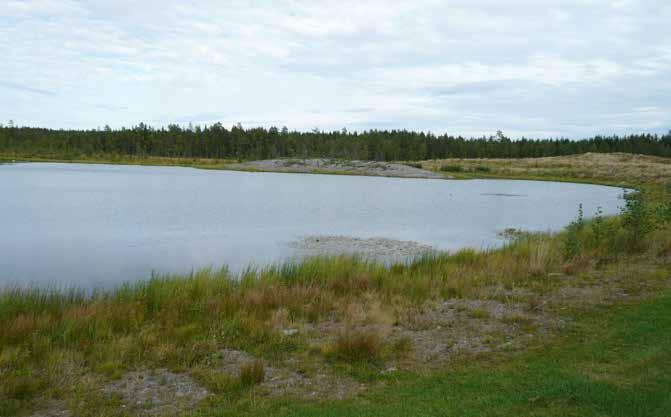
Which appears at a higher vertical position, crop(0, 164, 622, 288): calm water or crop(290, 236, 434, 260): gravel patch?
crop(0, 164, 622, 288): calm water

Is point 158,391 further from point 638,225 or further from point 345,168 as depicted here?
point 345,168

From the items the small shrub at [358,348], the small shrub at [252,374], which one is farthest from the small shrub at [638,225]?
the small shrub at [252,374]

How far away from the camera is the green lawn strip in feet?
18.4

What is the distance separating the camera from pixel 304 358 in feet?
25.1

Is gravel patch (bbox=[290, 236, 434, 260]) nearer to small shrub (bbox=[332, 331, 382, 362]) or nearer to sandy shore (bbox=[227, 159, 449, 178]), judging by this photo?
small shrub (bbox=[332, 331, 382, 362])

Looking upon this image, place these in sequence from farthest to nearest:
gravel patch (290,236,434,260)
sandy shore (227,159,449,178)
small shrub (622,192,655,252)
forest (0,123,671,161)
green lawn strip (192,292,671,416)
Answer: forest (0,123,671,161), sandy shore (227,159,449,178), gravel patch (290,236,434,260), small shrub (622,192,655,252), green lawn strip (192,292,671,416)

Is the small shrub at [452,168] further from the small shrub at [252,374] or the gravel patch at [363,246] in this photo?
the small shrub at [252,374]

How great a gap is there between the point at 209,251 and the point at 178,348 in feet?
30.8

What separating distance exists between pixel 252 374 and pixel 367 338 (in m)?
1.83

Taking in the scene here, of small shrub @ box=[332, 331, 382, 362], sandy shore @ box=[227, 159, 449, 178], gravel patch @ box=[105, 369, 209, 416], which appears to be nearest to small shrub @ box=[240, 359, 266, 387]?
gravel patch @ box=[105, 369, 209, 416]

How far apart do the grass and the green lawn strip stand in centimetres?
2

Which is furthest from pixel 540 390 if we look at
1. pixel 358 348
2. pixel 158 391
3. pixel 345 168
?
pixel 345 168

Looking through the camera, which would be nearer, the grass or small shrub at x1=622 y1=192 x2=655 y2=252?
the grass

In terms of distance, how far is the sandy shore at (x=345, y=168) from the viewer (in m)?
74.4
